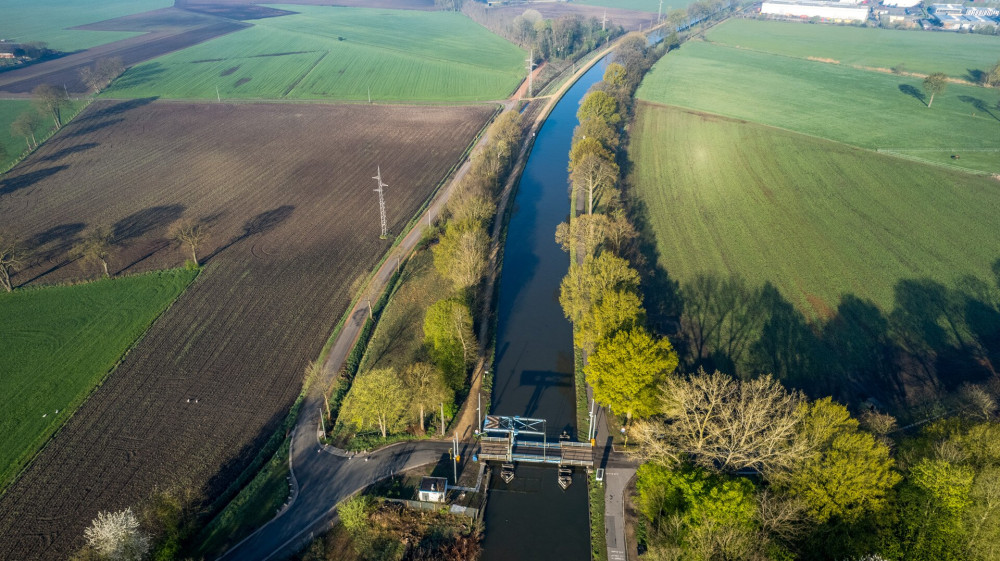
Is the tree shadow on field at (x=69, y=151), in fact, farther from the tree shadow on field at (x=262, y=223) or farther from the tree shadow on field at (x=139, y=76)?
the tree shadow on field at (x=262, y=223)

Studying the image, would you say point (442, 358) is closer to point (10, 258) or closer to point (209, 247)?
Result: point (209, 247)

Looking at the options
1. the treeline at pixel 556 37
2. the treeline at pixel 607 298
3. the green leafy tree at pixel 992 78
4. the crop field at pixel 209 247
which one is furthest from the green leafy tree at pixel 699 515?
the treeline at pixel 556 37

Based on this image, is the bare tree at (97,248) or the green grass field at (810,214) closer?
the bare tree at (97,248)

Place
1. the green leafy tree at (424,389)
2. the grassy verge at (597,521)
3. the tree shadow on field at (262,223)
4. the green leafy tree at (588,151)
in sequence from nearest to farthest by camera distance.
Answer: the grassy verge at (597,521) < the green leafy tree at (424,389) < the tree shadow on field at (262,223) < the green leafy tree at (588,151)

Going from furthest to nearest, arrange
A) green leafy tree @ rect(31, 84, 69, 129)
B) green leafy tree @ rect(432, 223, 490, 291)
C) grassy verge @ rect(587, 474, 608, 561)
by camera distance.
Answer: green leafy tree @ rect(31, 84, 69, 129), green leafy tree @ rect(432, 223, 490, 291), grassy verge @ rect(587, 474, 608, 561)

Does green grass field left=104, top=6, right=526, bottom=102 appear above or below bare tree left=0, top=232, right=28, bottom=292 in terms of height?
above

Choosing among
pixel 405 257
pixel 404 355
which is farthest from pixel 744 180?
pixel 404 355

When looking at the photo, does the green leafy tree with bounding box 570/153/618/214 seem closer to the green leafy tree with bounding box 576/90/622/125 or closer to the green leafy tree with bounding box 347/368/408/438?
the green leafy tree with bounding box 576/90/622/125

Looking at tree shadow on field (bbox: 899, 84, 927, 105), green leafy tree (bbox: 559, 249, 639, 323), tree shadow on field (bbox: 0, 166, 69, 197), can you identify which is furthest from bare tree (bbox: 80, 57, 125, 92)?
tree shadow on field (bbox: 899, 84, 927, 105)
